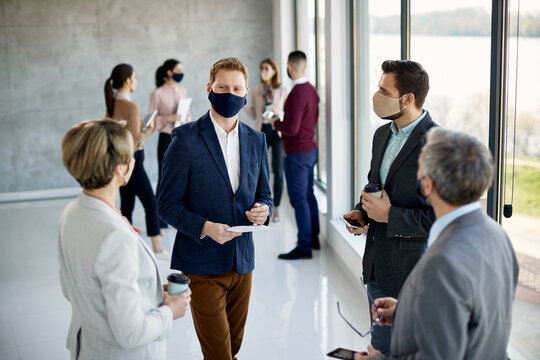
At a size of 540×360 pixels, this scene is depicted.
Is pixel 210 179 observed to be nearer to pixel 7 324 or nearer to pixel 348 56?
pixel 7 324

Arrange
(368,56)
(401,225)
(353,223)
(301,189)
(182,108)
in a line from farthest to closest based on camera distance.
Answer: (182,108) < (301,189) < (368,56) < (353,223) < (401,225)

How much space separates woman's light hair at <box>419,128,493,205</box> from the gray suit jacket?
0.22ft

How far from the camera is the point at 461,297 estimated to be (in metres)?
1.48

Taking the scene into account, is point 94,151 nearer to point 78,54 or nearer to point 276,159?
point 276,159

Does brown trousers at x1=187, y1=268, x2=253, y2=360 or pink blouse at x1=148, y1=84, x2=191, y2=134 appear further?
pink blouse at x1=148, y1=84, x2=191, y2=134

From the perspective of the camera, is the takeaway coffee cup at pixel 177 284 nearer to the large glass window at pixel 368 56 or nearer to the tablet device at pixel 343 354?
the tablet device at pixel 343 354

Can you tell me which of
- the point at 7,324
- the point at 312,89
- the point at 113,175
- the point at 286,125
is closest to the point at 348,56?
the point at 312,89

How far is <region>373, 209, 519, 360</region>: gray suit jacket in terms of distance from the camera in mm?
1479

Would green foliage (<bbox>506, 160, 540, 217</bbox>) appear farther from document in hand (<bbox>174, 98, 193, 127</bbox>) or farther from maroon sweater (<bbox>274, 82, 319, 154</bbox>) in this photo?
document in hand (<bbox>174, 98, 193, 127</bbox>)

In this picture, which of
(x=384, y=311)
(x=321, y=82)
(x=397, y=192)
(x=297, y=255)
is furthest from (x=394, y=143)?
(x=321, y=82)

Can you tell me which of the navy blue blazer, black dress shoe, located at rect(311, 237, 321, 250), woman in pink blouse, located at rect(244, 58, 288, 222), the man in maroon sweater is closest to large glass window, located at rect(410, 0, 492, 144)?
the navy blue blazer

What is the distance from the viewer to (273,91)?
6.58m

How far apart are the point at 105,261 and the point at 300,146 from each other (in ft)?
12.7

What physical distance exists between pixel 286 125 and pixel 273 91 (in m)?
1.28
